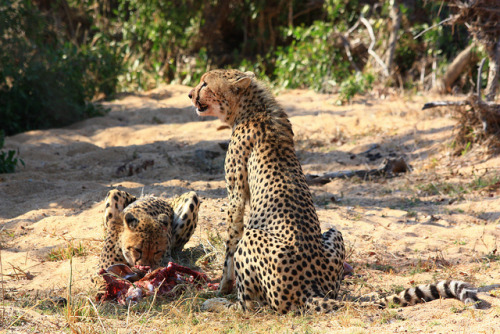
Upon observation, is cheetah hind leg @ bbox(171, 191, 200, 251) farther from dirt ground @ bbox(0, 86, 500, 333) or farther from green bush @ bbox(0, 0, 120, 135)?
green bush @ bbox(0, 0, 120, 135)

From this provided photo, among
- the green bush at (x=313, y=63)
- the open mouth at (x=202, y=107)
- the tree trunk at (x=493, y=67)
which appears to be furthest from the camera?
the green bush at (x=313, y=63)

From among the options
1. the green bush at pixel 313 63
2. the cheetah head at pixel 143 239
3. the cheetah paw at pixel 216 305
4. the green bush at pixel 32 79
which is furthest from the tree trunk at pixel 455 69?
the cheetah paw at pixel 216 305

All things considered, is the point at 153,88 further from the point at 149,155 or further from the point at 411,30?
the point at 411,30

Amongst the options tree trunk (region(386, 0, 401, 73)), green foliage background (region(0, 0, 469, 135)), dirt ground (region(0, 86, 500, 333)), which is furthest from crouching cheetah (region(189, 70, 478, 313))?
tree trunk (region(386, 0, 401, 73))

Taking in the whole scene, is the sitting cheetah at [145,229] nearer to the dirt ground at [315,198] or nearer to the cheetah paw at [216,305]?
the dirt ground at [315,198]

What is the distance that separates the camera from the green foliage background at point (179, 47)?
9.86m

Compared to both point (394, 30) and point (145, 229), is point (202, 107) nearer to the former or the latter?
point (145, 229)

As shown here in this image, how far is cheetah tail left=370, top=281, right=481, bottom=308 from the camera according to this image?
325 cm

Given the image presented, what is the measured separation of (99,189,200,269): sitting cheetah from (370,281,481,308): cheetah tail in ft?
6.00

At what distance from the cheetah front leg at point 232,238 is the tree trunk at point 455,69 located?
25.1 ft

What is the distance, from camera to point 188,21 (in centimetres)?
1367

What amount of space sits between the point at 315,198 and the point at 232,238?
107 inches

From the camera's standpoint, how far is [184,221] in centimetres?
487

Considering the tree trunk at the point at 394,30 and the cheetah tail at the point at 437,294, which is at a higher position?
the tree trunk at the point at 394,30
